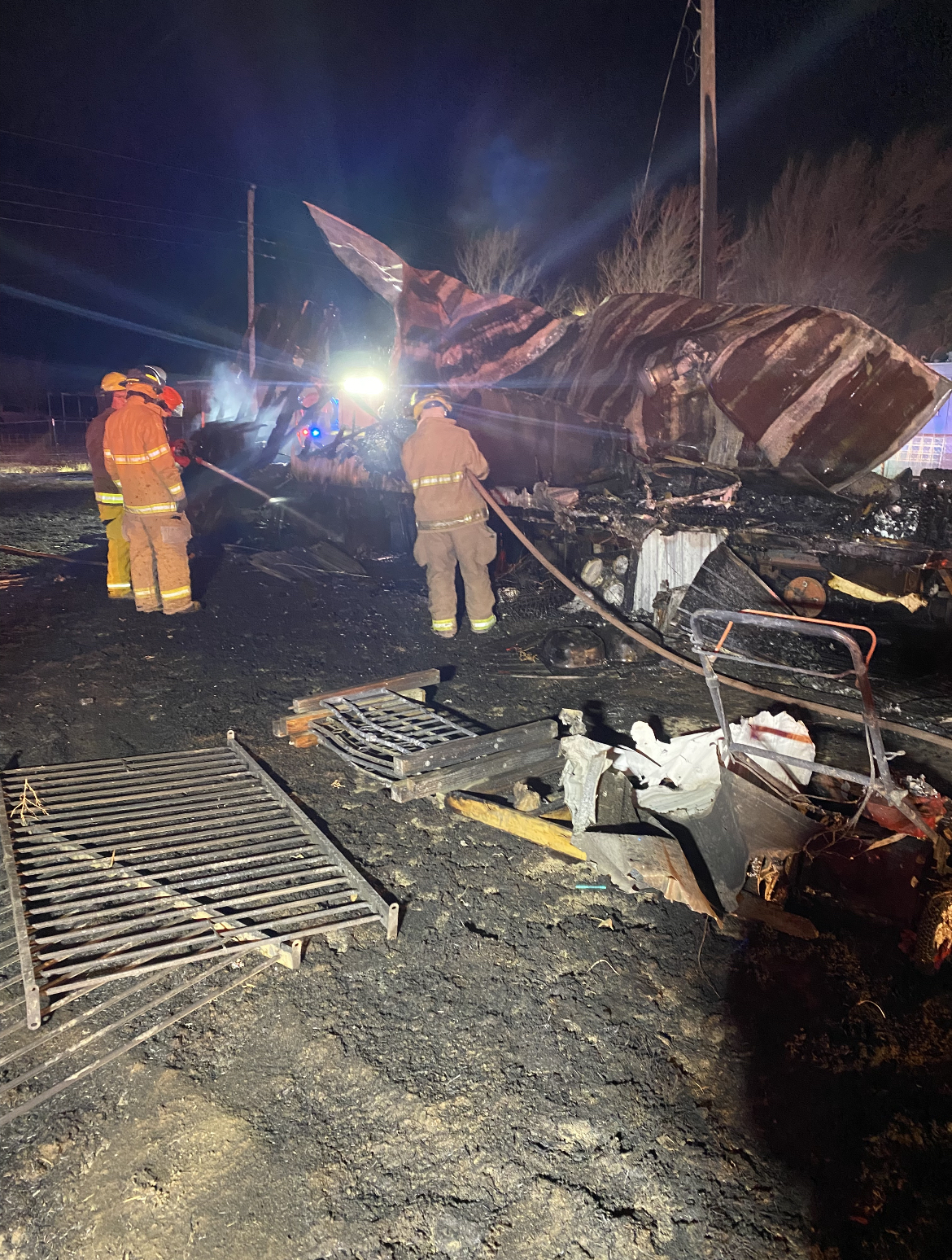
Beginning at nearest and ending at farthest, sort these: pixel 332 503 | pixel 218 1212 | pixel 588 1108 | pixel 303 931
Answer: pixel 218 1212
pixel 588 1108
pixel 303 931
pixel 332 503

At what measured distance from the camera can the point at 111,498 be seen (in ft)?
22.4

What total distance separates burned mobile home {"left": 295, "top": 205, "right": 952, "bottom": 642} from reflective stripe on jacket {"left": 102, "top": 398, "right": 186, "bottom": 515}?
3259 mm

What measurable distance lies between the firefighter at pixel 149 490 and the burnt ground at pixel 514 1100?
4.08m

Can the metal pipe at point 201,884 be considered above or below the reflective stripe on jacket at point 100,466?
below

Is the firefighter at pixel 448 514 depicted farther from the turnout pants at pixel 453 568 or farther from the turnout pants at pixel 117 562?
the turnout pants at pixel 117 562

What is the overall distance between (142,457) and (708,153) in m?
8.57

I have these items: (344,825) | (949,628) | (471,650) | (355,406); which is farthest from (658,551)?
(355,406)

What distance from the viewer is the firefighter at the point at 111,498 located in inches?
254

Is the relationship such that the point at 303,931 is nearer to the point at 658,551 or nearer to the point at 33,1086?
the point at 33,1086

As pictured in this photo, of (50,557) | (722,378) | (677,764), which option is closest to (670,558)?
(722,378)

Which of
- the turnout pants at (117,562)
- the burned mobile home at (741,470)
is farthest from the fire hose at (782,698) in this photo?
the turnout pants at (117,562)

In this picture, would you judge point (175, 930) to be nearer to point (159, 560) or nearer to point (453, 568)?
point (453, 568)

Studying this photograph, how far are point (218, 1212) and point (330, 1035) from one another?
0.58 metres

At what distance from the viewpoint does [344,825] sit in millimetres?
3510
